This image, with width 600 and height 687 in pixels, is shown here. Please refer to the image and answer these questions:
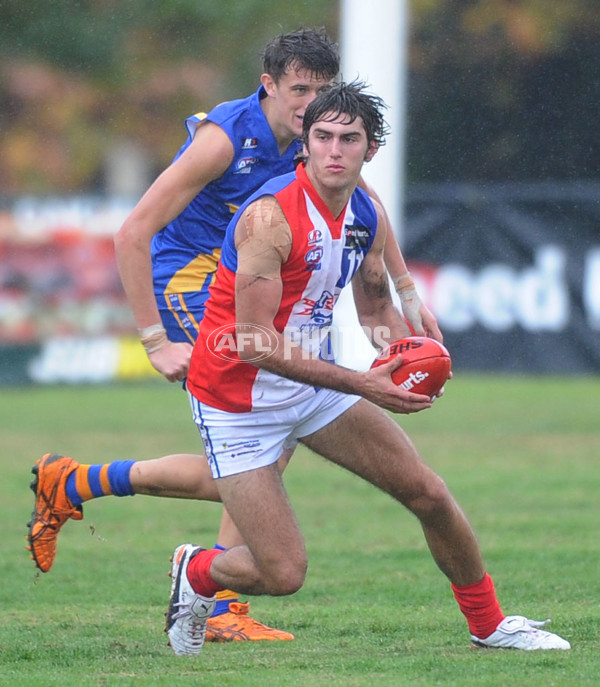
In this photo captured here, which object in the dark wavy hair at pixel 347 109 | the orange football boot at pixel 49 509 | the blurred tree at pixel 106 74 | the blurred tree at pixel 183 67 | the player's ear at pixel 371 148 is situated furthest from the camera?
the blurred tree at pixel 106 74

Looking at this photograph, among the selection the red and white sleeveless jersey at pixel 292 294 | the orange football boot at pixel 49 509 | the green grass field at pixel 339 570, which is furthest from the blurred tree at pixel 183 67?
the red and white sleeveless jersey at pixel 292 294

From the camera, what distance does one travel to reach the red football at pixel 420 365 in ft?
15.7

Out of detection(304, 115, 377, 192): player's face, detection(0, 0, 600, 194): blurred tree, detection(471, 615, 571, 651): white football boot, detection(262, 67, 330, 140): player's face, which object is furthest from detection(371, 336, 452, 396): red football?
detection(0, 0, 600, 194): blurred tree

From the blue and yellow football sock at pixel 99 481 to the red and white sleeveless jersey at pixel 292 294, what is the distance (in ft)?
2.67

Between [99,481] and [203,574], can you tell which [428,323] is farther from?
[99,481]

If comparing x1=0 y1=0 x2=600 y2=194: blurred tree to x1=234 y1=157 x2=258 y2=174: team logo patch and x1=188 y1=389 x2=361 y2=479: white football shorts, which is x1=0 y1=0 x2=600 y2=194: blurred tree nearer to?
x1=234 y1=157 x2=258 y2=174: team logo patch

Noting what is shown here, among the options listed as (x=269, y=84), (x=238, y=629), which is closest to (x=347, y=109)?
(x=269, y=84)

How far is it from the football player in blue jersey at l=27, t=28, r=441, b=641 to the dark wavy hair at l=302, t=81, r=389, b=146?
613 mm

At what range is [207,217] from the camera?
590 centimetres

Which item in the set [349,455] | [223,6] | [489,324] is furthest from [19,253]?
[223,6]

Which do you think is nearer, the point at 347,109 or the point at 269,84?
the point at 347,109

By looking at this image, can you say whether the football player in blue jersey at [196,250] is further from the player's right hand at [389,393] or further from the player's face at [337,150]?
the player's right hand at [389,393]

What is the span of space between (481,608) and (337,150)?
71.8 inches

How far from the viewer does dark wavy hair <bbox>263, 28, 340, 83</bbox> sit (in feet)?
17.9
